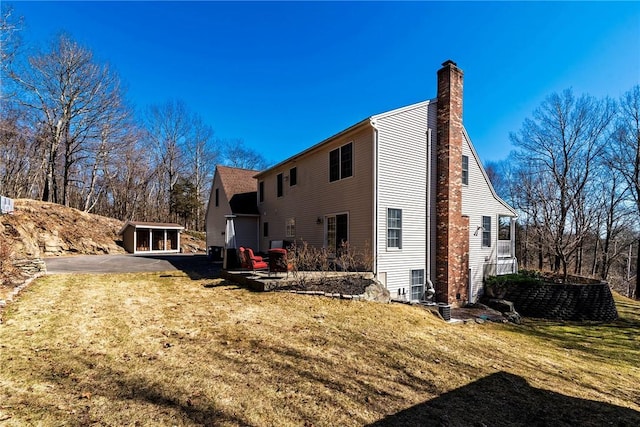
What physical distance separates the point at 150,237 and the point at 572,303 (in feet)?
89.0

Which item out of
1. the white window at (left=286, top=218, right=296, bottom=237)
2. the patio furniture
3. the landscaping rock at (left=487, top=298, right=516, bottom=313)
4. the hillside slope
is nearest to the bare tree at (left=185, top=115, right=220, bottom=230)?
the hillside slope

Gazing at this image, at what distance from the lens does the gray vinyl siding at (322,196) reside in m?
10.8

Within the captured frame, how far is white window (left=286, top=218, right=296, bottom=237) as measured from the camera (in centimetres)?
1476

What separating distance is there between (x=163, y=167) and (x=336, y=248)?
30.0 metres

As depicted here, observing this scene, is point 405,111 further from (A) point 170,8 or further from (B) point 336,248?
(A) point 170,8

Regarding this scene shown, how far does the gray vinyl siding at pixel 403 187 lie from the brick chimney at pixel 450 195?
69 centimetres

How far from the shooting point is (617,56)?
11836mm

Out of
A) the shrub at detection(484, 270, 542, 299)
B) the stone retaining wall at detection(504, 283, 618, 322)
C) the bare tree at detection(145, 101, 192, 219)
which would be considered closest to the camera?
the stone retaining wall at detection(504, 283, 618, 322)

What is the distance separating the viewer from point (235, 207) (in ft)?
59.9

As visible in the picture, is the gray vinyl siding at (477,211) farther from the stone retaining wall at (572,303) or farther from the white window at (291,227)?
the white window at (291,227)

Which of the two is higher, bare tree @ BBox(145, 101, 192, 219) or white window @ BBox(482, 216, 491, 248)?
bare tree @ BBox(145, 101, 192, 219)

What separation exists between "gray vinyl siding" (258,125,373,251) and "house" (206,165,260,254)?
3.64 ft

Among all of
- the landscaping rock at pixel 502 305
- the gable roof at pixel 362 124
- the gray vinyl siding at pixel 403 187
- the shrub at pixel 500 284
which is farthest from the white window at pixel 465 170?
the landscaping rock at pixel 502 305

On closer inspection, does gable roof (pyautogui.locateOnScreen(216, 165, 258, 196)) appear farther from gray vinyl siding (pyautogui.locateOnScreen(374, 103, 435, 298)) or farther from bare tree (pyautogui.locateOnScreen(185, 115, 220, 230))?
bare tree (pyautogui.locateOnScreen(185, 115, 220, 230))
